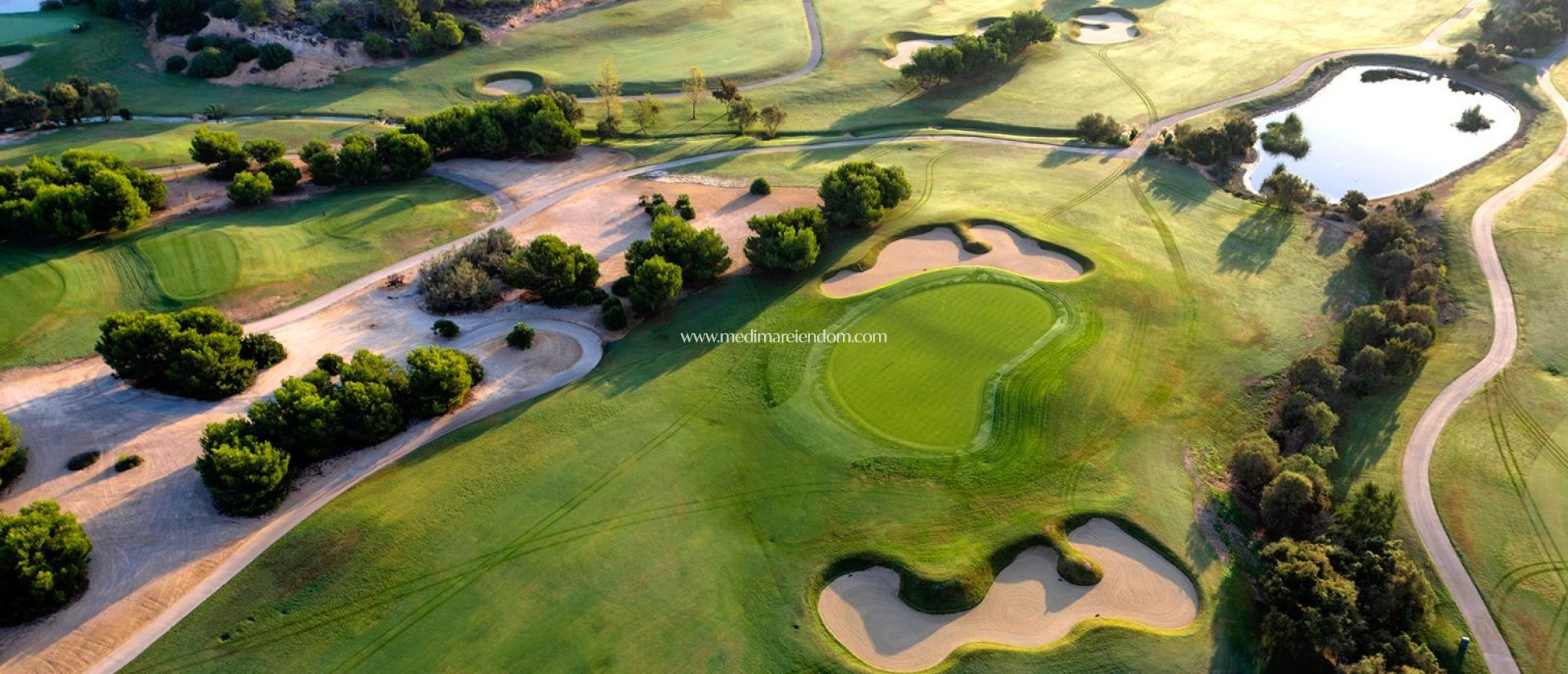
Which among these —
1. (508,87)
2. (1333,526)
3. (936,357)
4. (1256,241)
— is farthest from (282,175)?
(1256,241)

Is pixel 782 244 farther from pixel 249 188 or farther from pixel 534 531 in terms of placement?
pixel 249 188

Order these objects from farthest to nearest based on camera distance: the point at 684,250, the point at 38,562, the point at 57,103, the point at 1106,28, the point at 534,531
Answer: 1. the point at 1106,28
2. the point at 57,103
3. the point at 684,250
4. the point at 534,531
5. the point at 38,562

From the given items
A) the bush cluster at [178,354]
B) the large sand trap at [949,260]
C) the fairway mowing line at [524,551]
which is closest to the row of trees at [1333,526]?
the large sand trap at [949,260]

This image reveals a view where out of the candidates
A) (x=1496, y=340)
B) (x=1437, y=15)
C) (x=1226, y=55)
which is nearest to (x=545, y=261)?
(x=1496, y=340)

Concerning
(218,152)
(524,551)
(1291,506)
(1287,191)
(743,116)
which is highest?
(218,152)

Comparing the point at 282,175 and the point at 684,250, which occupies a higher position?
the point at 282,175

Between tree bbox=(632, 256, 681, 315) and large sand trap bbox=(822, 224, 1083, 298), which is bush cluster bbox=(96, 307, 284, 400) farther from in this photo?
large sand trap bbox=(822, 224, 1083, 298)

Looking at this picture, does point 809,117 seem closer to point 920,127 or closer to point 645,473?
point 920,127
